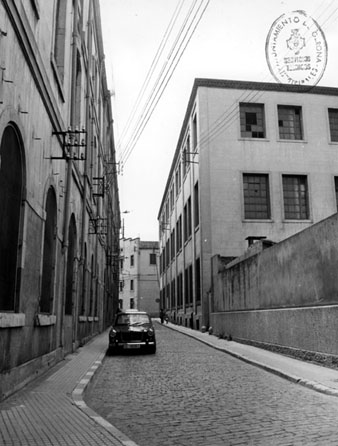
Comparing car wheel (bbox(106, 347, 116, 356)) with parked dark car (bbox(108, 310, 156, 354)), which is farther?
car wheel (bbox(106, 347, 116, 356))

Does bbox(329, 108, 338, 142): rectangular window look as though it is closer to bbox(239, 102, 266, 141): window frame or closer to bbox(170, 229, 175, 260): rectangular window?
bbox(239, 102, 266, 141): window frame

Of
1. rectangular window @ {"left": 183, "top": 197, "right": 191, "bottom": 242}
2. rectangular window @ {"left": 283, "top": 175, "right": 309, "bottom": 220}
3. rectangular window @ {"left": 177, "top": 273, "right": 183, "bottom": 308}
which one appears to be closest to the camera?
rectangular window @ {"left": 283, "top": 175, "right": 309, "bottom": 220}

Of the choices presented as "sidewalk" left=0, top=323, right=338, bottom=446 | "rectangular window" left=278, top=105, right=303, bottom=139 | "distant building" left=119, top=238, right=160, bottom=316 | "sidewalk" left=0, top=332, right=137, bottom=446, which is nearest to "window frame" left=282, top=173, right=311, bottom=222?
"rectangular window" left=278, top=105, right=303, bottom=139

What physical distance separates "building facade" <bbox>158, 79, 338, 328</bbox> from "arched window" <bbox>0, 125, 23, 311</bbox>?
59.2 ft

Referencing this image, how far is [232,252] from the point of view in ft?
84.0

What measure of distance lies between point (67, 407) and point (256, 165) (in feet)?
71.7

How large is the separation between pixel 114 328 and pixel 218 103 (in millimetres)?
16733

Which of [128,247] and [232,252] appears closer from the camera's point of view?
[232,252]

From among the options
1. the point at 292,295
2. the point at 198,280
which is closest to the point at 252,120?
the point at 198,280

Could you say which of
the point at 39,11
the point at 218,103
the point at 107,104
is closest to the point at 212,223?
the point at 218,103

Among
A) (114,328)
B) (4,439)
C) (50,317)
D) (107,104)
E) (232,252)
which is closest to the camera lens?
(4,439)

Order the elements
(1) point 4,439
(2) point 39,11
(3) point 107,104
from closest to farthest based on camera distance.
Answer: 1. (1) point 4,439
2. (2) point 39,11
3. (3) point 107,104

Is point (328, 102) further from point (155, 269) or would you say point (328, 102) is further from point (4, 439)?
point (155, 269)

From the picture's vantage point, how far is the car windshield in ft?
51.8
